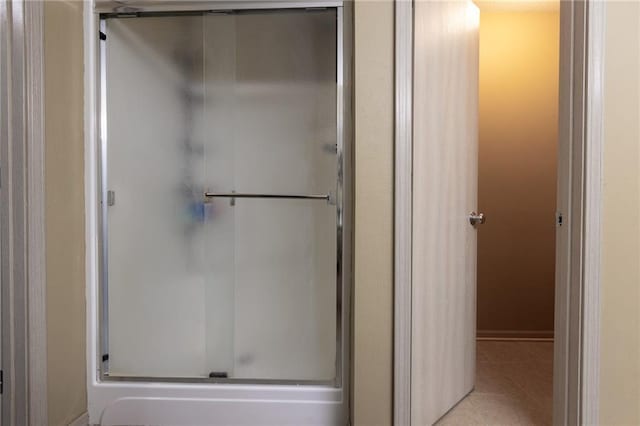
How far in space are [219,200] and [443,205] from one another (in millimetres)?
1006

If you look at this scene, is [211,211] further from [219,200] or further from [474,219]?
[474,219]

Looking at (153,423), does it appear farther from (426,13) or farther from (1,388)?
(426,13)

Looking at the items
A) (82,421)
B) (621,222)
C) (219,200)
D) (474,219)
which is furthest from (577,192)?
(82,421)

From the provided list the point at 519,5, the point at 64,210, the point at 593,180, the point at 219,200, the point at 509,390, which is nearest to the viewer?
the point at 593,180

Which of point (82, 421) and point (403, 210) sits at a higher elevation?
point (403, 210)

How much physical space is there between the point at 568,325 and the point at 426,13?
1267 millimetres

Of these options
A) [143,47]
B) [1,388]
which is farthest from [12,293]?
[143,47]

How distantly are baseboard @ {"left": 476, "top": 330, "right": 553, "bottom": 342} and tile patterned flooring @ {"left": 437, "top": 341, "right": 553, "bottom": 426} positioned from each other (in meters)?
0.13

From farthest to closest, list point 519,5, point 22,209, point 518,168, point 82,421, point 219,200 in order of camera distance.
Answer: point 518,168, point 519,5, point 219,200, point 82,421, point 22,209

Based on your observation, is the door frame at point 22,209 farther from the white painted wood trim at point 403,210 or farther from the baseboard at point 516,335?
the baseboard at point 516,335

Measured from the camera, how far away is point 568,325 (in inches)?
58.8

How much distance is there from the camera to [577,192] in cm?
145

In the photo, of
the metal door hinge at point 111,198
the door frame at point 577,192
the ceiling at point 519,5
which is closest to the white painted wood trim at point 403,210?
the door frame at point 577,192

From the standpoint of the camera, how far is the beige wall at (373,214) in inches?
64.1
